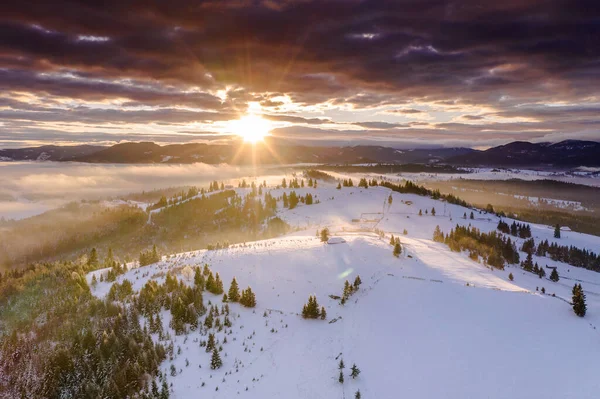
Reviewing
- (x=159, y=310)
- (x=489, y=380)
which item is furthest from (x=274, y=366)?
(x=489, y=380)

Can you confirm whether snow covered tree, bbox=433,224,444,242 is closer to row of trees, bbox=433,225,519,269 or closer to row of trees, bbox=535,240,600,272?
row of trees, bbox=433,225,519,269

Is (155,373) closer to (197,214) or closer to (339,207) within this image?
(339,207)

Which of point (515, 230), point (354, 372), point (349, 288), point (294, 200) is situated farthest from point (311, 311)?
point (294, 200)

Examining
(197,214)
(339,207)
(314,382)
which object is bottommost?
(197,214)

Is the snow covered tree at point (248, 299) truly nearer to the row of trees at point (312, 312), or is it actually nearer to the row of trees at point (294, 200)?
the row of trees at point (312, 312)

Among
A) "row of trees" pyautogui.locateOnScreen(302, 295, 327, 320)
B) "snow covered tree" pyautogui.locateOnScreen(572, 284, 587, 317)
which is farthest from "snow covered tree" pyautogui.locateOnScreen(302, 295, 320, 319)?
"snow covered tree" pyautogui.locateOnScreen(572, 284, 587, 317)

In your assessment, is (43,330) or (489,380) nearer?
(489,380)

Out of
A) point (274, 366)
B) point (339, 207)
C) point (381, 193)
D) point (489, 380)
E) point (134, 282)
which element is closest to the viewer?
point (489, 380)

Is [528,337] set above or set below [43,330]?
above
